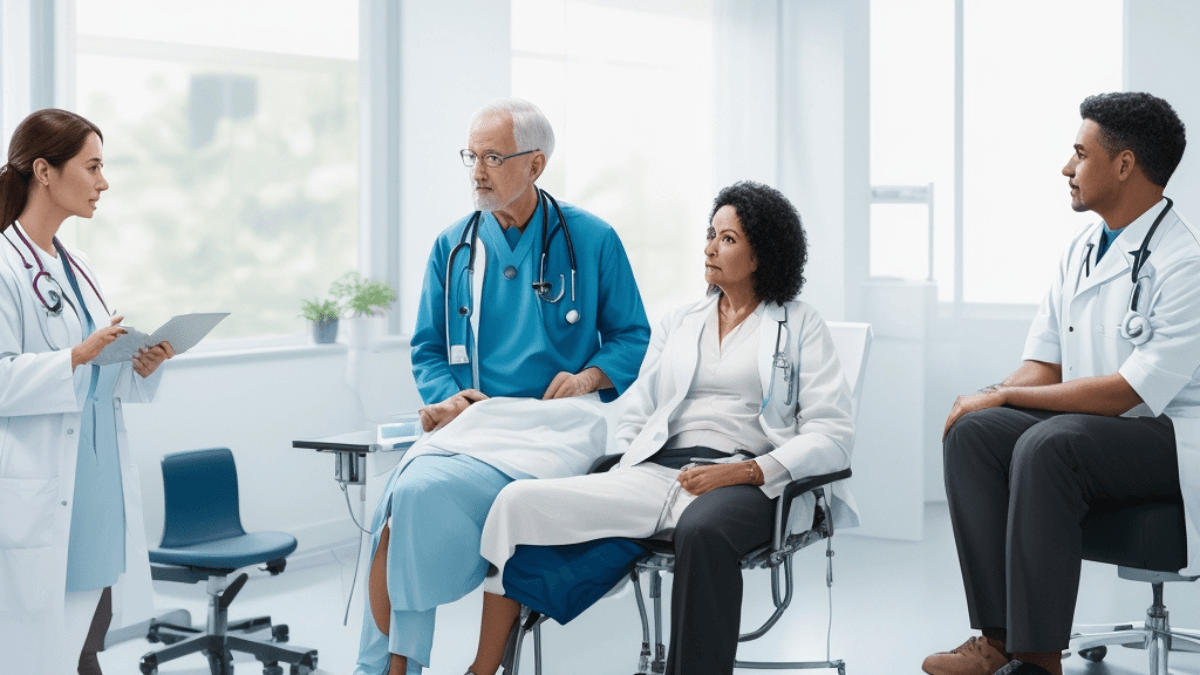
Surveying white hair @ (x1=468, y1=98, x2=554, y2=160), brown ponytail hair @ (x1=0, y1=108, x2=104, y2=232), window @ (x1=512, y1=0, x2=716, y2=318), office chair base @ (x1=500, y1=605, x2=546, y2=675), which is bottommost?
office chair base @ (x1=500, y1=605, x2=546, y2=675)

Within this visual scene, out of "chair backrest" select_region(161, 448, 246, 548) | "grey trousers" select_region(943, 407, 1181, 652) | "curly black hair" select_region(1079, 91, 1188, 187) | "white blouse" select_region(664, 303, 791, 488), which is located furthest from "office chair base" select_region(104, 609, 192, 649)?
"curly black hair" select_region(1079, 91, 1188, 187)

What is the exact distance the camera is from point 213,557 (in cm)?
300

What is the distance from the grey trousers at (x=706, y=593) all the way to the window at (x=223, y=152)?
2723 mm

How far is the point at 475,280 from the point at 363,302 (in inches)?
71.6

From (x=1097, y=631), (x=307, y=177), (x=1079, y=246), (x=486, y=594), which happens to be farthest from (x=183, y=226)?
(x=1097, y=631)

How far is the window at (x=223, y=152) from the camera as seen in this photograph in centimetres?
415

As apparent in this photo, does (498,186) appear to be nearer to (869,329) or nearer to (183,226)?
(869,329)

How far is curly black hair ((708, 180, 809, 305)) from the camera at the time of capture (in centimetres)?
285

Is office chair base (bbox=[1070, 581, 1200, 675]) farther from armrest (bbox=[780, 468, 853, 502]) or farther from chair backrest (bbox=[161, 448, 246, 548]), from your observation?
chair backrest (bbox=[161, 448, 246, 548])

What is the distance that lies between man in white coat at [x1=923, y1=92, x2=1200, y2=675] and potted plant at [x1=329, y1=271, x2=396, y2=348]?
2550mm

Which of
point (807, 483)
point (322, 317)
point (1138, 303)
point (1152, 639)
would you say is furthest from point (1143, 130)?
point (322, 317)

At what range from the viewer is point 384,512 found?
2521 millimetres

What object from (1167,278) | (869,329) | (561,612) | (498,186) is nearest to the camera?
(561,612)

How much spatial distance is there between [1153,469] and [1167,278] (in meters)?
0.44
